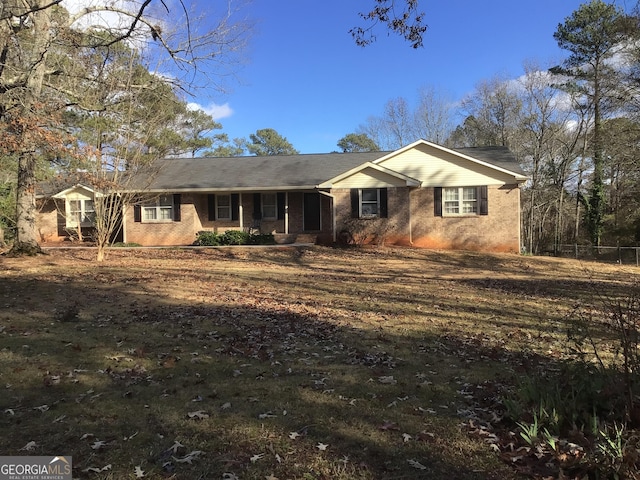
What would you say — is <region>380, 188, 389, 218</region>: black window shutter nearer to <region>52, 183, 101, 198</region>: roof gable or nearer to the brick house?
the brick house

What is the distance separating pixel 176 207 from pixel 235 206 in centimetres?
283

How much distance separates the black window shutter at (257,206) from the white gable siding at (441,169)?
21.2 ft

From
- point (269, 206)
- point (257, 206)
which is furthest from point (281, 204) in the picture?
point (257, 206)

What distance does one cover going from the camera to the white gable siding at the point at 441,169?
66.3 feet

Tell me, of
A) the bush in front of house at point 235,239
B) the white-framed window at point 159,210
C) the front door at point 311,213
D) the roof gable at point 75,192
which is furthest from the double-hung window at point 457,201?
the roof gable at point 75,192

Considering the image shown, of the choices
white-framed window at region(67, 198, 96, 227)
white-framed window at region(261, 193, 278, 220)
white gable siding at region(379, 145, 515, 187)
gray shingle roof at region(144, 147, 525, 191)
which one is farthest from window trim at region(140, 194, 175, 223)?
white gable siding at region(379, 145, 515, 187)

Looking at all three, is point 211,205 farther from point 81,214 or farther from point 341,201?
point 341,201

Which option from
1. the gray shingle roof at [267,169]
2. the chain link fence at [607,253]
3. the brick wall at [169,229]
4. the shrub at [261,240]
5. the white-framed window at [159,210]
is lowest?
the chain link fence at [607,253]

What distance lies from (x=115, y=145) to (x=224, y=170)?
10.5 metres

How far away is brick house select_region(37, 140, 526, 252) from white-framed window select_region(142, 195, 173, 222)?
1.9 inches

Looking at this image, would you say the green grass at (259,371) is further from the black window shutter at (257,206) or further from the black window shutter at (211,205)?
the black window shutter at (211,205)

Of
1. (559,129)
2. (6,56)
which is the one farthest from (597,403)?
(559,129)

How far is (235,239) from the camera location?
69.5 feet

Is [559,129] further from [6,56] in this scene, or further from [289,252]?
[6,56]
